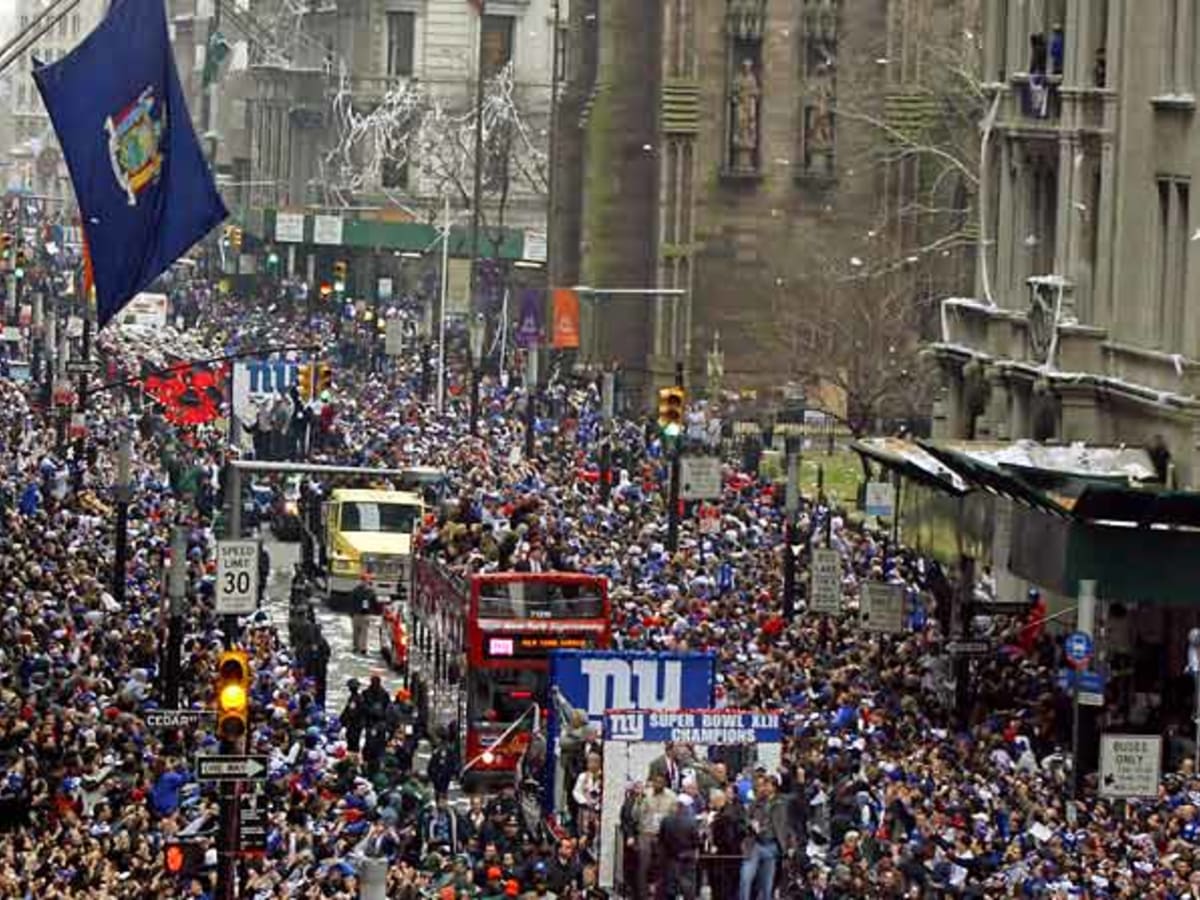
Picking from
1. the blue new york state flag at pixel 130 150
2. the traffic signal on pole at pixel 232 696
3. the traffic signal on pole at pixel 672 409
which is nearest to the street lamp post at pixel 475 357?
the traffic signal on pole at pixel 672 409

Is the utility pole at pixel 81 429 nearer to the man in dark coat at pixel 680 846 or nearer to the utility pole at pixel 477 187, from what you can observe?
the utility pole at pixel 477 187

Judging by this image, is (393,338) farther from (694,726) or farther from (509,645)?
(694,726)

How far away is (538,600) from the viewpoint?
5075cm

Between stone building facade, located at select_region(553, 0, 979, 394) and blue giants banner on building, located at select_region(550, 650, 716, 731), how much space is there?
5426 cm

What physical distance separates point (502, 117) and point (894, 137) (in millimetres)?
42418

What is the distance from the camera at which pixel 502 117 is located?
137750mm

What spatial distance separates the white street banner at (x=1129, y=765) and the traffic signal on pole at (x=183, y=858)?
9.00 meters

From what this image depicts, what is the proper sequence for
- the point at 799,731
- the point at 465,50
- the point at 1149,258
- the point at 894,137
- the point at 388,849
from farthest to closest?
the point at 465,50 < the point at 894,137 < the point at 1149,258 < the point at 799,731 < the point at 388,849

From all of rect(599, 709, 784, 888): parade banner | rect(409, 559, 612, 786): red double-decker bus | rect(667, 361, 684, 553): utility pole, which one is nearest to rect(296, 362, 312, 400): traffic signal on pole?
rect(667, 361, 684, 553): utility pole

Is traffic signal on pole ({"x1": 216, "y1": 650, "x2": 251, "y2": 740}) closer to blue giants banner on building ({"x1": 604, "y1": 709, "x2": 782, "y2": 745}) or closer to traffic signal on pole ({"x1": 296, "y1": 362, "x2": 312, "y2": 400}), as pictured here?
blue giants banner on building ({"x1": 604, "y1": 709, "x2": 782, "y2": 745})

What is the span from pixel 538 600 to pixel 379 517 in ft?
65.5

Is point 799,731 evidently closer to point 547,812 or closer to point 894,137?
point 547,812

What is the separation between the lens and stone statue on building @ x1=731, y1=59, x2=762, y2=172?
10325 centimetres

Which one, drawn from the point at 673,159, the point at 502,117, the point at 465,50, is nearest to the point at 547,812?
the point at 673,159
